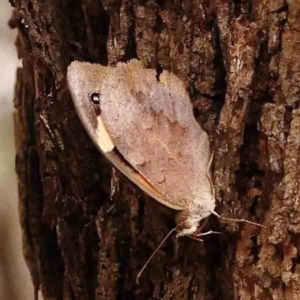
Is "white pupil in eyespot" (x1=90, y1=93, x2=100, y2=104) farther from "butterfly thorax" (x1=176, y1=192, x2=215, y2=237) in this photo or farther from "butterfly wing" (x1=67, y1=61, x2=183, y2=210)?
"butterfly thorax" (x1=176, y1=192, x2=215, y2=237)

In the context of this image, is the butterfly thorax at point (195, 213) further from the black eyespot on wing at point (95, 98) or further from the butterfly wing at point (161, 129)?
the black eyespot on wing at point (95, 98)

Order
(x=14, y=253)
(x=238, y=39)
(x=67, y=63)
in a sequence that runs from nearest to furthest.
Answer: (x=238, y=39) < (x=67, y=63) < (x=14, y=253)

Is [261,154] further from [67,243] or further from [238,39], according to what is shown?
[67,243]

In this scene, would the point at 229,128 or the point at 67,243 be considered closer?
the point at 229,128

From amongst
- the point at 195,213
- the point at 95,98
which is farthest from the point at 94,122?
the point at 195,213

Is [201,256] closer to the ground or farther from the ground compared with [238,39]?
closer to the ground

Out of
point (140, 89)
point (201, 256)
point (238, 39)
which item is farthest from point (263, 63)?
point (201, 256)

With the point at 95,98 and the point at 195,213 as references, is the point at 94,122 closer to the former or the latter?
the point at 95,98

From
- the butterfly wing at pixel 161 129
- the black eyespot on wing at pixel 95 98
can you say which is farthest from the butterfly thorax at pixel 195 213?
the black eyespot on wing at pixel 95 98

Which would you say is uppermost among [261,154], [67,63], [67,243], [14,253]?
[67,63]
